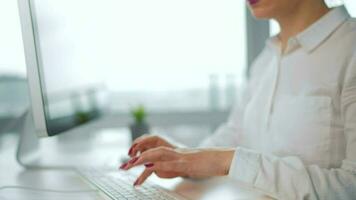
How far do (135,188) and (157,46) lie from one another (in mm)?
983

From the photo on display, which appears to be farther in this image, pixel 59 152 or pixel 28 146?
pixel 59 152

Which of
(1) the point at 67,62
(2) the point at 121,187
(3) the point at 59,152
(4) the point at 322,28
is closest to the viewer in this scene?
(2) the point at 121,187

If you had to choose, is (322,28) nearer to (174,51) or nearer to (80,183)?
(80,183)

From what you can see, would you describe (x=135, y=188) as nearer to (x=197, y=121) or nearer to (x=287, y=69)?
(x=287, y=69)

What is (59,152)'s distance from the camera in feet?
4.91

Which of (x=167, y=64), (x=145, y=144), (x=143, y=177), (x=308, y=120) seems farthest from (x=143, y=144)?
(x=167, y=64)

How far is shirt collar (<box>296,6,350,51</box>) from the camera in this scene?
100cm

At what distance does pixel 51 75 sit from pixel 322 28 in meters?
0.67

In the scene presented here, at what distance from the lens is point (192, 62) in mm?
1779

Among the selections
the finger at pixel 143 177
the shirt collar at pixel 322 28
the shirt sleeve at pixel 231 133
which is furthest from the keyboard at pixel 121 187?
the shirt collar at pixel 322 28

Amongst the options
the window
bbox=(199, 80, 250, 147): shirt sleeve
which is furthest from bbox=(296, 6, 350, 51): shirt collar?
the window

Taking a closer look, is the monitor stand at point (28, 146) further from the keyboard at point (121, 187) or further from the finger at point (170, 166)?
the finger at point (170, 166)

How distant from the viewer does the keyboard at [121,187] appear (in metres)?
0.82

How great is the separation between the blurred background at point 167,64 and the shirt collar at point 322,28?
72 centimetres
